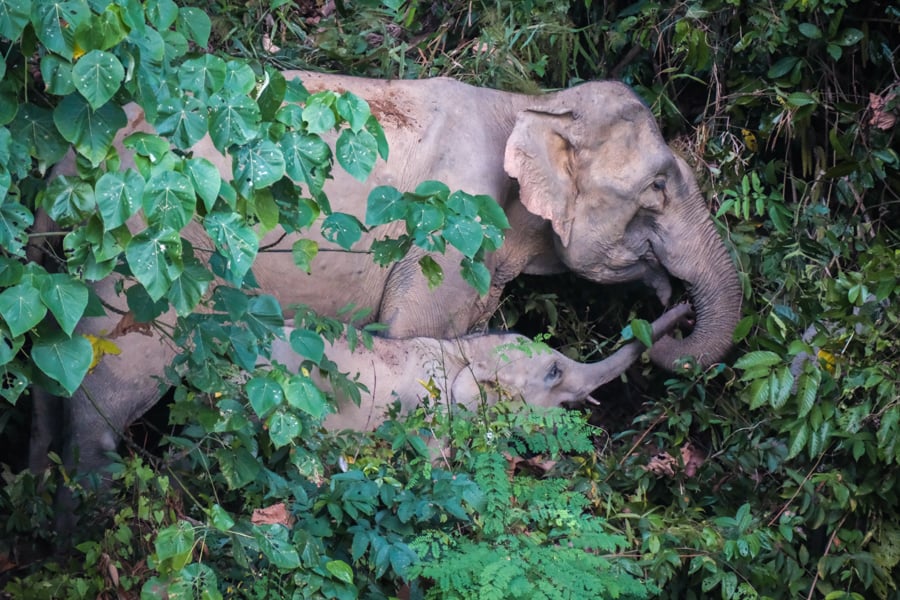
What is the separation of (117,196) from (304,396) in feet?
2.47

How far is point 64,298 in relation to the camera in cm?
297

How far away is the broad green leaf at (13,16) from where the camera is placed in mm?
2906

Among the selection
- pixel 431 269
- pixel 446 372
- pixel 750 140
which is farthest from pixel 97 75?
pixel 750 140

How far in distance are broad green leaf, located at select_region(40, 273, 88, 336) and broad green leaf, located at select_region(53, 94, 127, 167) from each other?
0.96 ft

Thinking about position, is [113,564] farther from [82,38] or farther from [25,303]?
[82,38]

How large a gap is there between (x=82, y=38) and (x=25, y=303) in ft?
2.05

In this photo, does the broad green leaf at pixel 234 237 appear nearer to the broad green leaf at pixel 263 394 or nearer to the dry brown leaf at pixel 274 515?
the broad green leaf at pixel 263 394

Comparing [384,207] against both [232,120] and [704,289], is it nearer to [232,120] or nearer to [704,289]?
[232,120]

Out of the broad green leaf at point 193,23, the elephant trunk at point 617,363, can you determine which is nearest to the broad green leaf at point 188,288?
the broad green leaf at point 193,23

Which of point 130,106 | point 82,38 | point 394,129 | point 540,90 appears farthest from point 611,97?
point 82,38

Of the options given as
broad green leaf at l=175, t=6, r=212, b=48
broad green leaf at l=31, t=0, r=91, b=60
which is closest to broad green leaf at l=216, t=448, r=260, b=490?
broad green leaf at l=175, t=6, r=212, b=48

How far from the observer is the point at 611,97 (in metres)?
5.91

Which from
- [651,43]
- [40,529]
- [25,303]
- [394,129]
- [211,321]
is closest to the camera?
[25,303]

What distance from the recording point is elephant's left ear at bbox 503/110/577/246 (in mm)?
5750
